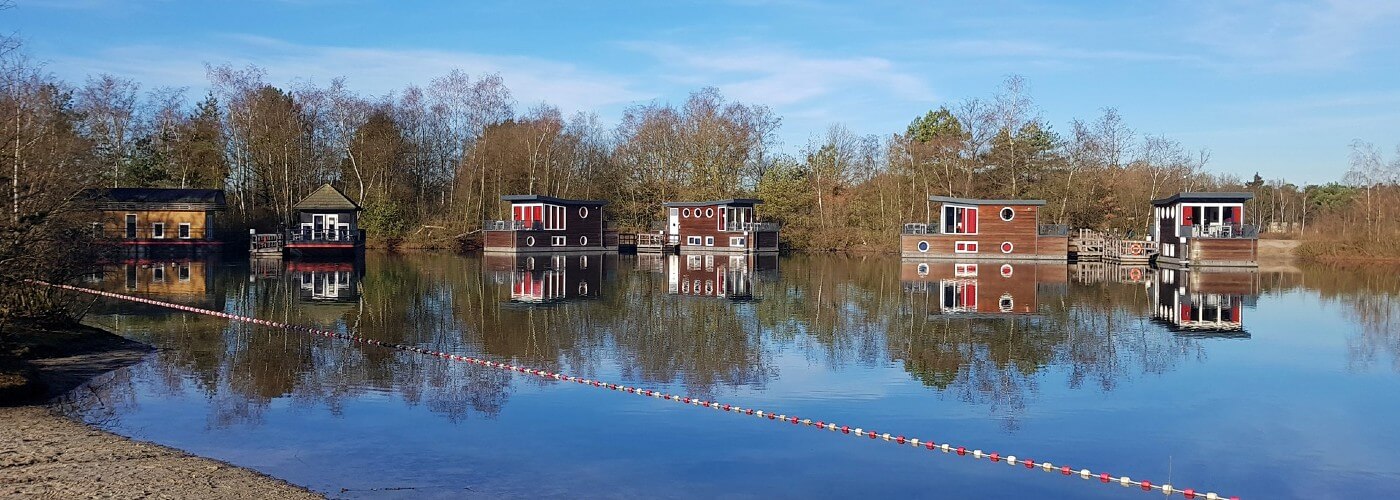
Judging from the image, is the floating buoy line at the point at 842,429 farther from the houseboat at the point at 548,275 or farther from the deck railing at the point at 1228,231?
the deck railing at the point at 1228,231

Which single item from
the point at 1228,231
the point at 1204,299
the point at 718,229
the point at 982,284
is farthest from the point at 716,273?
the point at 1228,231

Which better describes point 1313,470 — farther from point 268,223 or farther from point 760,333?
point 268,223

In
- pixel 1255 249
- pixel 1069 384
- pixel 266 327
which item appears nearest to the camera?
pixel 1069 384

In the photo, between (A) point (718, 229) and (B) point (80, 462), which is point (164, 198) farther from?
(B) point (80, 462)

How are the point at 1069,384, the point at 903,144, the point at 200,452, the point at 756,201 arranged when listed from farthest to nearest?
the point at 903,144 < the point at 756,201 < the point at 1069,384 < the point at 200,452

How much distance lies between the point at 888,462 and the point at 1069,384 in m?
6.35

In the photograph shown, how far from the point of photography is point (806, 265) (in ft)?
167

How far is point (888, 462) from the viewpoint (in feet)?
37.0

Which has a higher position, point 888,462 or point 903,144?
point 903,144

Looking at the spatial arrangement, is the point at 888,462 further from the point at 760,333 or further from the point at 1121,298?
the point at 1121,298

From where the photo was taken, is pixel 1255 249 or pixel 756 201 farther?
pixel 756 201

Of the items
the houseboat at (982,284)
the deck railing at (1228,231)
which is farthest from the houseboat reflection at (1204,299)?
the houseboat at (982,284)

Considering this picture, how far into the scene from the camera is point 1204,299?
32.3 metres

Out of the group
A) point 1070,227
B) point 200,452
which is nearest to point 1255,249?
point 1070,227
